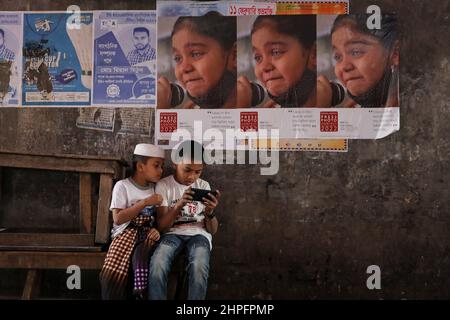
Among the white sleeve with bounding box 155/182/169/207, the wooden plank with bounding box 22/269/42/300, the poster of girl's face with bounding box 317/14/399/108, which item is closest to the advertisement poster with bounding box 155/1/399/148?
the poster of girl's face with bounding box 317/14/399/108

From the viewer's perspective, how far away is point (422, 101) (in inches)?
196

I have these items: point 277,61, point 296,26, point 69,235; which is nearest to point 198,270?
point 69,235

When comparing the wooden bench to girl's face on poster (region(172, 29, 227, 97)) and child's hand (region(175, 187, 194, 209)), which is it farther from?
girl's face on poster (region(172, 29, 227, 97))

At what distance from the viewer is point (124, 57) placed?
5.08 m

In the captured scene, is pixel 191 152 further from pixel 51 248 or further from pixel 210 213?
pixel 51 248

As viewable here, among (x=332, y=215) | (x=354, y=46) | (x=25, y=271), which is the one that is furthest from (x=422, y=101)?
(x=25, y=271)

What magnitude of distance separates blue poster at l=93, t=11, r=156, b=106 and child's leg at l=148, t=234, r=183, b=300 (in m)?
1.46

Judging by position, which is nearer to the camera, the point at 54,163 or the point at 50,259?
the point at 50,259

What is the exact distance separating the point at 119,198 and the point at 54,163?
0.76 m

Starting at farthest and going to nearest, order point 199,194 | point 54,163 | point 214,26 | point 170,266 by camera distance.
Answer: point 214,26 < point 54,163 < point 199,194 < point 170,266

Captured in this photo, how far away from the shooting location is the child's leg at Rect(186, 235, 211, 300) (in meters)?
4.11

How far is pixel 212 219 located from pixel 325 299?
1.36 m

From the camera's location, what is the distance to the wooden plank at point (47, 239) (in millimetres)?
4543

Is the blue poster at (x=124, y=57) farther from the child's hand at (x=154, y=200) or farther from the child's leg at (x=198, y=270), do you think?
the child's leg at (x=198, y=270)
